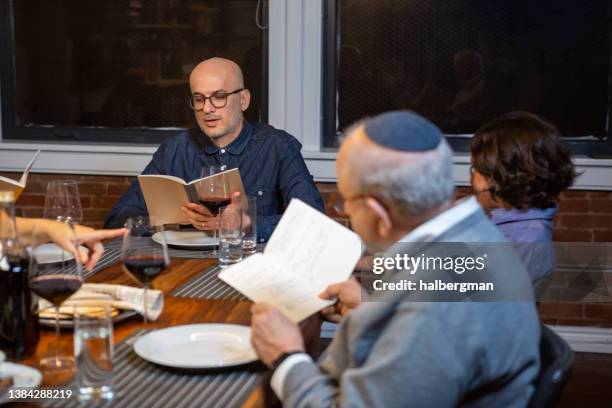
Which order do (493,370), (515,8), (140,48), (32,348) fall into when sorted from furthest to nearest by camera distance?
1. (140,48)
2. (515,8)
3. (32,348)
4. (493,370)

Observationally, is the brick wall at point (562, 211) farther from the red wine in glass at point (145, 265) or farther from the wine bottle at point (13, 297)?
the wine bottle at point (13, 297)

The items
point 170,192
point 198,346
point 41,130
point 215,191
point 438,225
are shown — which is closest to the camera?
point 438,225

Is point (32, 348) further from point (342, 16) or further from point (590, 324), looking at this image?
point (590, 324)

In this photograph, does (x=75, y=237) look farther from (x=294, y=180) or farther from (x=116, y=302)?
(x=294, y=180)

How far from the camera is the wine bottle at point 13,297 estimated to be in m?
1.41

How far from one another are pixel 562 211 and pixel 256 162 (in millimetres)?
1414

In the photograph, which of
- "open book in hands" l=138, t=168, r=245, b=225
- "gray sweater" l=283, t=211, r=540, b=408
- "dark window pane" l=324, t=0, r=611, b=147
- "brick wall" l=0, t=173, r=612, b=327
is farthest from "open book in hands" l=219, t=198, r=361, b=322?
"dark window pane" l=324, t=0, r=611, b=147

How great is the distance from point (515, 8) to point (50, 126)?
2.23 m

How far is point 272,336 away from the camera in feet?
4.48

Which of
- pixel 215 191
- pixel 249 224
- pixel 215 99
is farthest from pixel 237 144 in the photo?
pixel 249 224

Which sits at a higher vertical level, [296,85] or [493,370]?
[296,85]

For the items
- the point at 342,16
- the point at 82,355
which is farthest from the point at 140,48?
the point at 82,355

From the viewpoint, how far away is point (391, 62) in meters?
3.62

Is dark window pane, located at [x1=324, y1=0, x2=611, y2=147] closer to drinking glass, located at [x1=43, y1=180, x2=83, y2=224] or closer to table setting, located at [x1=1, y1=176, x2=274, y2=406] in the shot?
drinking glass, located at [x1=43, y1=180, x2=83, y2=224]
